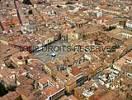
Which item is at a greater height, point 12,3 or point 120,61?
point 12,3

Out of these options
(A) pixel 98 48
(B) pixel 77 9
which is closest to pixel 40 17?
(B) pixel 77 9

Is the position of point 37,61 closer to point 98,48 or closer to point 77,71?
point 77,71

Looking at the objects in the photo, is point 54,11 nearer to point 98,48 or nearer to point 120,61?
point 98,48

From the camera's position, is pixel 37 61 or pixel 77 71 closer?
pixel 77 71

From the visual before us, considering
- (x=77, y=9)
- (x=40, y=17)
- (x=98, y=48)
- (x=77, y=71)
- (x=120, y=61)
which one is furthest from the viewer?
(x=77, y=9)

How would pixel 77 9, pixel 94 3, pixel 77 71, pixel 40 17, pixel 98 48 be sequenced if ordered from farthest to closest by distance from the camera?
pixel 94 3 < pixel 77 9 < pixel 40 17 < pixel 98 48 < pixel 77 71

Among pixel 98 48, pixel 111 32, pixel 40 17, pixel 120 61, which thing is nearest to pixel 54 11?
pixel 40 17
